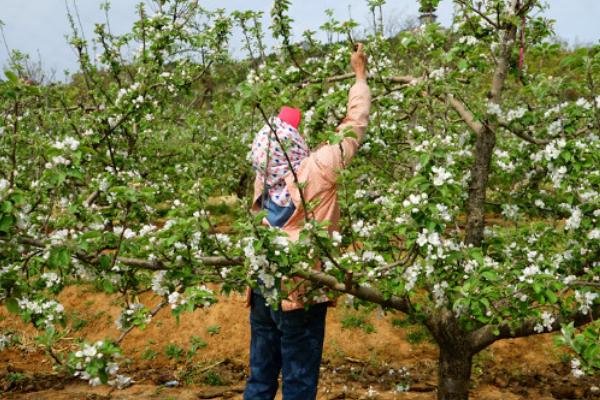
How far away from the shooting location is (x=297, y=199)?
2.88m

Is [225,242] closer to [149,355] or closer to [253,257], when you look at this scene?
[253,257]

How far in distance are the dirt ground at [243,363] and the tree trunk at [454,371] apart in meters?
1.17

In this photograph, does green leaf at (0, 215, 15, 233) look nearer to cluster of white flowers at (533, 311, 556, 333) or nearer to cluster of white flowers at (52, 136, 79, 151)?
cluster of white flowers at (52, 136, 79, 151)

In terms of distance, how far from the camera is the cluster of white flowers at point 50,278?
2869 mm

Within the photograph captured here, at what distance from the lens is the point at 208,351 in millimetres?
6203

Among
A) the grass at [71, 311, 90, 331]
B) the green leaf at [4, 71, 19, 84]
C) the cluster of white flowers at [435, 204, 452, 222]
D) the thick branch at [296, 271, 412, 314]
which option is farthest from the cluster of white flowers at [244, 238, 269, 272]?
the grass at [71, 311, 90, 331]

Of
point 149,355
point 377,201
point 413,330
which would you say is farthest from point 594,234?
point 149,355

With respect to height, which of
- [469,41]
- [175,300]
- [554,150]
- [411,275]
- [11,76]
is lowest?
[175,300]

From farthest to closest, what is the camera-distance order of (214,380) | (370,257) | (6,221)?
1. (214,380)
2. (370,257)
3. (6,221)

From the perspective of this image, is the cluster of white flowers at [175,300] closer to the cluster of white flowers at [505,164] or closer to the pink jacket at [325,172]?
the pink jacket at [325,172]

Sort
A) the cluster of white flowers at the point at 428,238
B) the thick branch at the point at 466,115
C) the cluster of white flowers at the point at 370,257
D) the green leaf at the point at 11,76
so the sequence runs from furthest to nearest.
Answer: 1. the thick branch at the point at 466,115
2. the cluster of white flowers at the point at 370,257
3. the cluster of white flowers at the point at 428,238
4. the green leaf at the point at 11,76

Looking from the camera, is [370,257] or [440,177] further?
[370,257]

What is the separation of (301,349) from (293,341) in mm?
67

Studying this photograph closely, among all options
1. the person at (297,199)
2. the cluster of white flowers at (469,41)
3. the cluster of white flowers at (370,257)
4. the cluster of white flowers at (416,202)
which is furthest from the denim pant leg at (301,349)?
the cluster of white flowers at (469,41)
